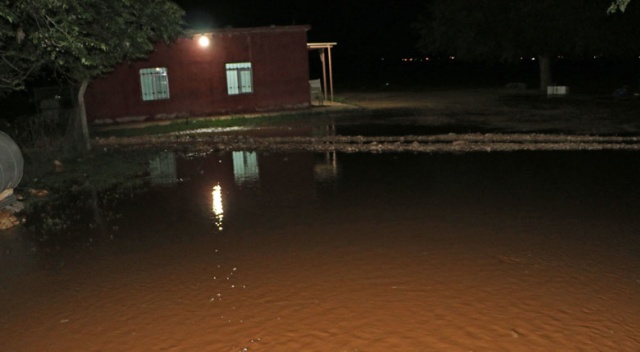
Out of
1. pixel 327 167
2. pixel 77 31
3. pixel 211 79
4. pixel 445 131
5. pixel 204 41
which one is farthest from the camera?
pixel 211 79

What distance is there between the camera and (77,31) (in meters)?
9.34

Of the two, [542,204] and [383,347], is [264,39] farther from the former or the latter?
[383,347]

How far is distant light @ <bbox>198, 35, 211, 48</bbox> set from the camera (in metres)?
25.3

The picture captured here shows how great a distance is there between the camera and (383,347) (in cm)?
476

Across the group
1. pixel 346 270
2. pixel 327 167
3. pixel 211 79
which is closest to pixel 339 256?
pixel 346 270

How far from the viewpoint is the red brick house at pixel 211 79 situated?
80.8ft

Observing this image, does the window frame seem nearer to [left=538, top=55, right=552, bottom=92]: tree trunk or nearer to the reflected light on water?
the reflected light on water

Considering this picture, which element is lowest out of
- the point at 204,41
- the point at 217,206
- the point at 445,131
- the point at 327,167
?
the point at 217,206

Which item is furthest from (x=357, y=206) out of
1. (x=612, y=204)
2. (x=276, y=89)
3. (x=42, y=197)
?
(x=276, y=89)

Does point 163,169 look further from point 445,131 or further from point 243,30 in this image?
point 243,30

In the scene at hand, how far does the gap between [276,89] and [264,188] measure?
53.2ft

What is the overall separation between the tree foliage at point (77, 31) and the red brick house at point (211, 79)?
10565 mm

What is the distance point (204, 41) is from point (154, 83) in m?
2.76

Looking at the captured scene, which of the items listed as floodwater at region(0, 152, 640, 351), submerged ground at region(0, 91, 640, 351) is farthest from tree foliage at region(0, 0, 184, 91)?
floodwater at region(0, 152, 640, 351)
